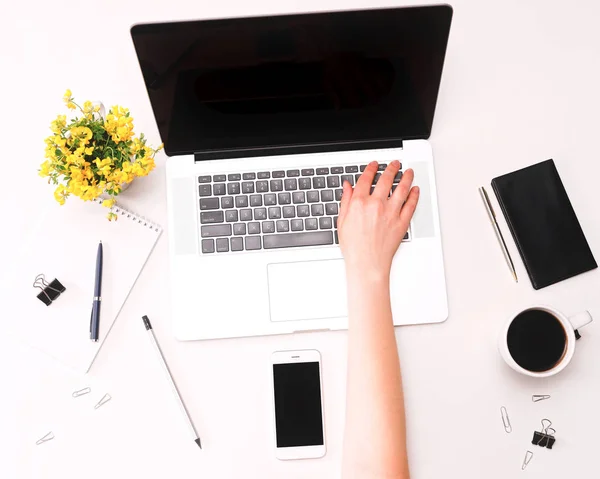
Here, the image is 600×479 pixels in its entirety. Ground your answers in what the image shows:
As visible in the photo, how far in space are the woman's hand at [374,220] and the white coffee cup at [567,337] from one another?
0.74 ft

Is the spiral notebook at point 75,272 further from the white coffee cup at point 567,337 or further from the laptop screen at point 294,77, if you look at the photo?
the white coffee cup at point 567,337

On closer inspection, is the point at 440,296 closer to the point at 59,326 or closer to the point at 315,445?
the point at 315,445

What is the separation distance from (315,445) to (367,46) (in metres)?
0.66

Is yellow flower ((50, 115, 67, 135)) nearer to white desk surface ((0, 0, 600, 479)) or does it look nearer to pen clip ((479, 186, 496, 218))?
white desk surface ((0, 0, 600, 479))

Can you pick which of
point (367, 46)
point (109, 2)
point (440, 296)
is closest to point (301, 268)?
point (440, 296)

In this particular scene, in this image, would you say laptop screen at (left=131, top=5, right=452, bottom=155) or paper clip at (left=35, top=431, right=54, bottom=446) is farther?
paper clip at (left=35, top=431, right=54, bottom=446)

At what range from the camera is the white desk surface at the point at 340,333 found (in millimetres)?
919

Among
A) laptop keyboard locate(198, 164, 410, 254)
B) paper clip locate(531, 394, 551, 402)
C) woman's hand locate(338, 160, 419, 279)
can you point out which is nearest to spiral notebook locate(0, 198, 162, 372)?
laptop keyboard locate(198, 164, 410, 254)

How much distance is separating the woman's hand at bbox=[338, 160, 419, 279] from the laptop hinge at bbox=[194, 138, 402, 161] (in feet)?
0.14

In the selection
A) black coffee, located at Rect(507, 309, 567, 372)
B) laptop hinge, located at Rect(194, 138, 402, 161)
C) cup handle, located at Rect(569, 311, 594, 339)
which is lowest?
black coffee, located at Rect(507, 309, 567, 372)

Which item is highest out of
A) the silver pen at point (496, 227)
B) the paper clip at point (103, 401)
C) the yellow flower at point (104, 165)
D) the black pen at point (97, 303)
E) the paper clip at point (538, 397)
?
the yellow flower at point (104, 165)

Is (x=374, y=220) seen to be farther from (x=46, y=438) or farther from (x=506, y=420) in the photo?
(x=46, y=438)

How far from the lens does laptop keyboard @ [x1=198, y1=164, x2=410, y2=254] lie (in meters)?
0.95

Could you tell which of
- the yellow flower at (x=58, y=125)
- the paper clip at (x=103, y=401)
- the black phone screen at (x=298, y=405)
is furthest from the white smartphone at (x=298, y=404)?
the yellow flower at (x=58, y=125)
